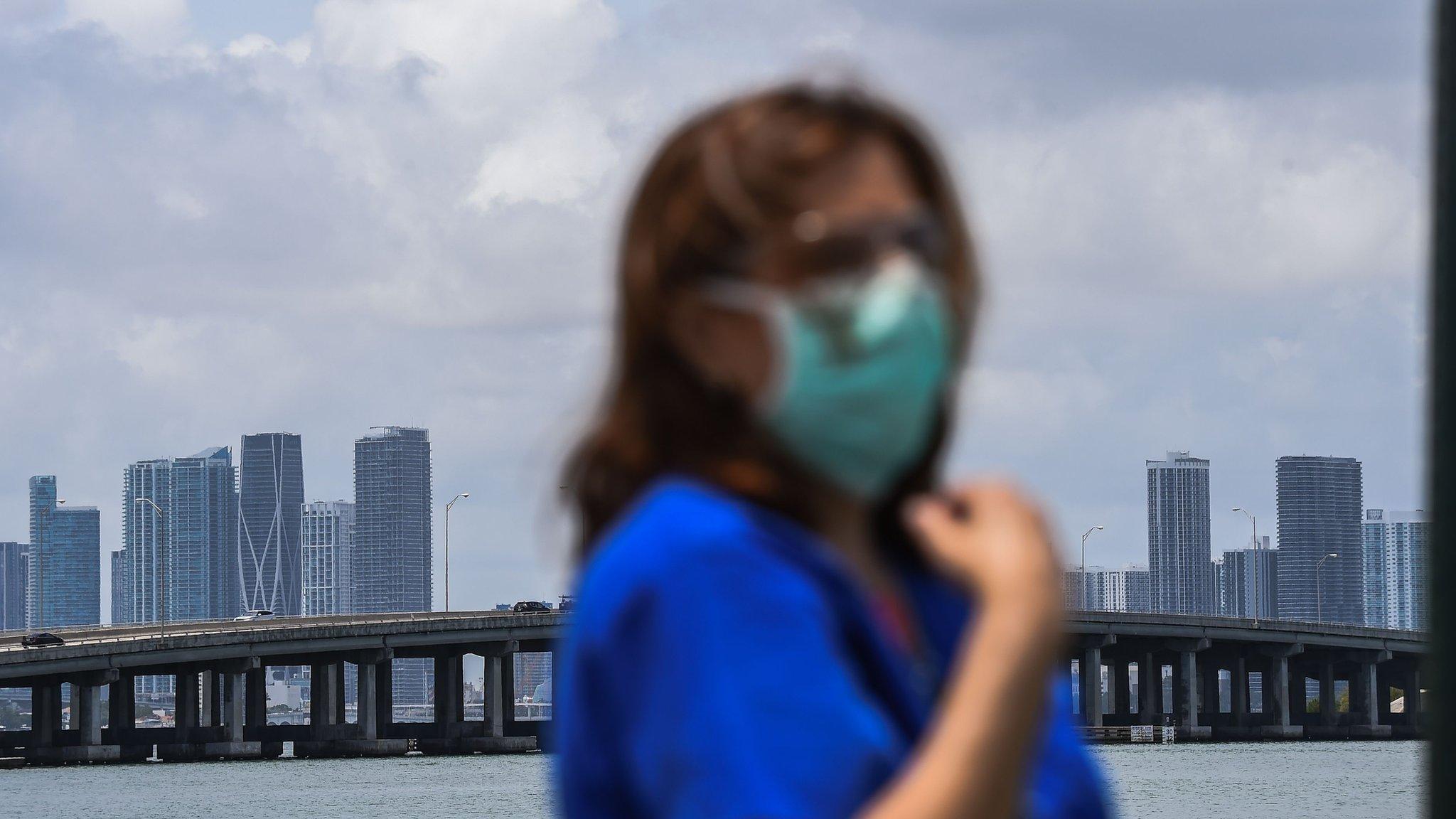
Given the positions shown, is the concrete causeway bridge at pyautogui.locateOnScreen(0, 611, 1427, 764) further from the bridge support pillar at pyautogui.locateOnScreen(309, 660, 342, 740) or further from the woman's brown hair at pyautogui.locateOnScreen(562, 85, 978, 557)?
the woman's brown hair at pyautogui.locateOnScreen(562, 85, 978, 557)

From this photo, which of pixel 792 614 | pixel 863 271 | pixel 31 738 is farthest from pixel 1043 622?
pixel 31 738

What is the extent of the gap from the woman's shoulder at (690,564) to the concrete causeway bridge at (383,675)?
300 feet

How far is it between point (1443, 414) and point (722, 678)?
199cm

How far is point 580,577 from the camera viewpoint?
2322 millimetres

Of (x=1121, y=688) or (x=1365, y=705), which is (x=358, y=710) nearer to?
(x=1121, y=688)

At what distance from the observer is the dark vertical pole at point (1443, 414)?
142 inches

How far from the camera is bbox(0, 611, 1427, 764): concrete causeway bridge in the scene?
99688mm

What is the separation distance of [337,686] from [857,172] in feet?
366

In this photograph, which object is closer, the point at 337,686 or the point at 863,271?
the point at 863,271

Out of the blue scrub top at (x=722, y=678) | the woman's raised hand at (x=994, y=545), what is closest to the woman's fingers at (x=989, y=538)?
the woman's raised hand at (x=994, y=545)

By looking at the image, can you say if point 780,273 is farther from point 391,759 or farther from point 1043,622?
point 391,759

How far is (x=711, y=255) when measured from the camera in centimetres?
232

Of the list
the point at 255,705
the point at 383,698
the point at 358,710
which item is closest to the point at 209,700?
the point at 255,705

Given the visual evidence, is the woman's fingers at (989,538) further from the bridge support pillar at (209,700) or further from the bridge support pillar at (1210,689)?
the bridge support pillar at (1210,689)
